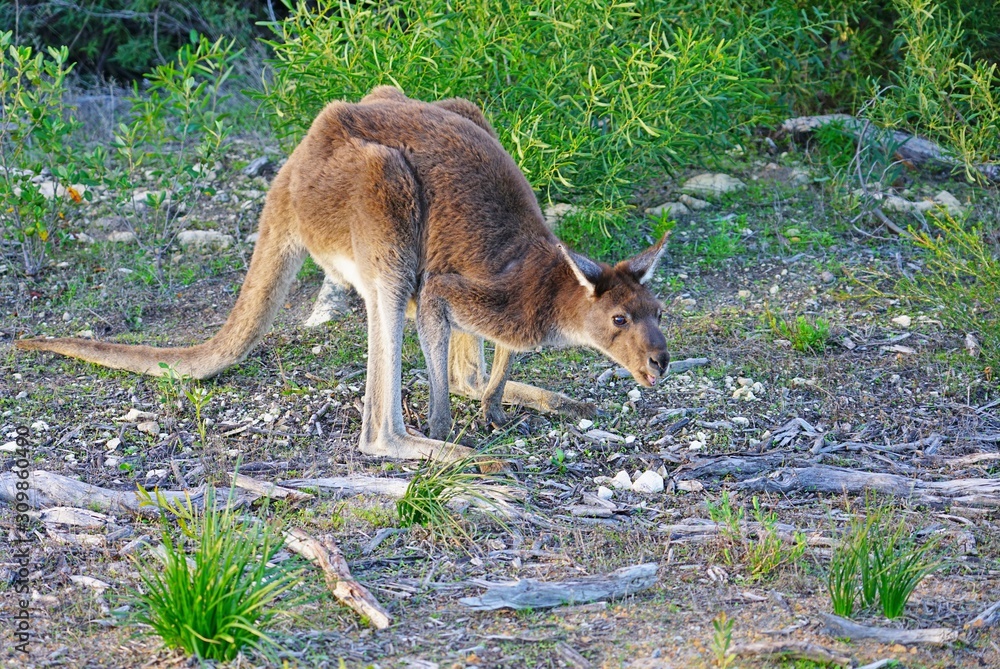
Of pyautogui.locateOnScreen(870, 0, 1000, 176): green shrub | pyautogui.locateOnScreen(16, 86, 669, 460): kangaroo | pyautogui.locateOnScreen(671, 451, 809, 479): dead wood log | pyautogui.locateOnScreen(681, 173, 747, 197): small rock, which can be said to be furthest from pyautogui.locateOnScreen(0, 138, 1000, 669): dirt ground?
pyautogui.locateOnScreen(870, 0, 1000, 176): green shrub

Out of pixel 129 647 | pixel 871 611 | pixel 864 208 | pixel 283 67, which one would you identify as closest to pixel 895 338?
pixel 864 208

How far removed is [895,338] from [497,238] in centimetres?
216

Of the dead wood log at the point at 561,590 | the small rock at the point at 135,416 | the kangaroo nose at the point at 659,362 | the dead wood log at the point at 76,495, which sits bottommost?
the small rock at the point at 135,416

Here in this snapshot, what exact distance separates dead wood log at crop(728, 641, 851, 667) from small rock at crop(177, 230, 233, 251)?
470 cm

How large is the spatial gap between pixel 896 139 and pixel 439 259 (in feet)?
13.5

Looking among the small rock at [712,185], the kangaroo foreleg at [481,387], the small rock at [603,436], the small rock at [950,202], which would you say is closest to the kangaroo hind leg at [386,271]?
the kangaroo foreleg at [481,387]

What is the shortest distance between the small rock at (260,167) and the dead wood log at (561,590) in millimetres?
4753

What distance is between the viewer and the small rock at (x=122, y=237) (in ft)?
22.8

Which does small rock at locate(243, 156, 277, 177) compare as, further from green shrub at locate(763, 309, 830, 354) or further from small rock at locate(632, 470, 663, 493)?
small rock at locate(632, 470, 663, 493)

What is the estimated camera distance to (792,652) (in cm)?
307

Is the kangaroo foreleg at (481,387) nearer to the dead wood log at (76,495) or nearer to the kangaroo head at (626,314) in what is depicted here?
the kangaroo head at (626,314)

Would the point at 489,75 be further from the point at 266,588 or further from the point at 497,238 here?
the point at 266,588

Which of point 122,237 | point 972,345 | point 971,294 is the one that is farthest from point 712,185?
point 122,237

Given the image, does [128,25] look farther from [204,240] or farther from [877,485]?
[877,485]
